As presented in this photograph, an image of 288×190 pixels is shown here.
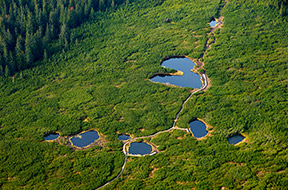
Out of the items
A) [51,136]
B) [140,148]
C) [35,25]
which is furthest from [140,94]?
[35,25]

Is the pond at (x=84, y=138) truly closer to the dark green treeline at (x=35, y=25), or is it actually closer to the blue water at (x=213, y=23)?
the dark green treeline at (x=35, y=25)

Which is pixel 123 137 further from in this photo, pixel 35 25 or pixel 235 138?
pixel 35 25

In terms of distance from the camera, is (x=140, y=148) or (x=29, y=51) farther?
(x=29, y=51)

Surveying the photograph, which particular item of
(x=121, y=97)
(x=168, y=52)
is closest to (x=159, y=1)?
(x=168, y=52)

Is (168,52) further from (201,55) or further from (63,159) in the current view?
(63,159)

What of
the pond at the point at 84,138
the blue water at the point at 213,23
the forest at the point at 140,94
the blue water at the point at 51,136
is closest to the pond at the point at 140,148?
the forest at the point at 140,94

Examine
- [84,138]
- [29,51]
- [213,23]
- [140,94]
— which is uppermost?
[213,23]

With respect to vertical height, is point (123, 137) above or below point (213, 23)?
below

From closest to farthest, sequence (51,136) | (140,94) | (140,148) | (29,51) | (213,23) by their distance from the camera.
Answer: (140,148) → (51,136) → (140,94) → (29,51) → (213,23)
